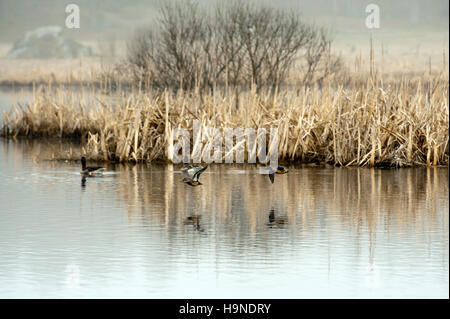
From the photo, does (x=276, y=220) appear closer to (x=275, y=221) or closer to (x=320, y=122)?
(x=275, y=221)

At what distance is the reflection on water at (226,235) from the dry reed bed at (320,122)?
1.03 m

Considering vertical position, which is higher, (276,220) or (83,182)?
(83,182)

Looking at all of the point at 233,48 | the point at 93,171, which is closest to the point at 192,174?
the point at 93,171

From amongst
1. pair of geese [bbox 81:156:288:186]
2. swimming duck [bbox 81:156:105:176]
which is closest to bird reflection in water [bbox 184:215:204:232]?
pair of geese [bbox 81:156:288:186]

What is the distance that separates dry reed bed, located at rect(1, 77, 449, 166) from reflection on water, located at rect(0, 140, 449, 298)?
1034mm

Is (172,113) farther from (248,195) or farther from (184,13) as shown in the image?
(184,13)

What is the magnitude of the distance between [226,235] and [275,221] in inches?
41.1

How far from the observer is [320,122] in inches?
600

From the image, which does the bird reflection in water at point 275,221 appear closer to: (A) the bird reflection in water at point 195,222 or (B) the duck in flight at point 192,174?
(A) the bird reflection in water at point 195,222

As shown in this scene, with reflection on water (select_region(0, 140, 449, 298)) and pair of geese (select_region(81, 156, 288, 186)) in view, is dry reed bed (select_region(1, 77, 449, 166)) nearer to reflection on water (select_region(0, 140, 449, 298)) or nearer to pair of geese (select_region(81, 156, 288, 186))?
reflection on water (select_region(0, 140, 449, 298))

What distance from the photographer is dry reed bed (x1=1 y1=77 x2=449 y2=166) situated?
1491cm

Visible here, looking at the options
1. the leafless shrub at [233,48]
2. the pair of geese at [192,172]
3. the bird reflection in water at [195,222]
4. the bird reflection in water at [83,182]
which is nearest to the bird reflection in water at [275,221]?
the bird reflection in water at [195,222]

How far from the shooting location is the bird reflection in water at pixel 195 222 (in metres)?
9.00
